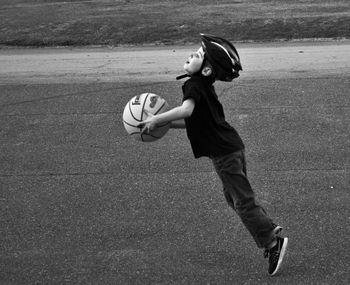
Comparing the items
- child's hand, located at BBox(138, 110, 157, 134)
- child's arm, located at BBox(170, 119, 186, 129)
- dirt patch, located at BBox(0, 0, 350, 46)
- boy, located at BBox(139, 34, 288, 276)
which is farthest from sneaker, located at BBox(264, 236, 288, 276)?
dirt patch, located at BBox(0, 0, 350, 46)

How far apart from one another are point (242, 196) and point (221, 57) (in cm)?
93

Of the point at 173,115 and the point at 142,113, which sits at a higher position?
the point at 173,115

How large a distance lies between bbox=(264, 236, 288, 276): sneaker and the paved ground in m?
0.08

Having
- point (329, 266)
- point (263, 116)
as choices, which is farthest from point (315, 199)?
point (263, 116)

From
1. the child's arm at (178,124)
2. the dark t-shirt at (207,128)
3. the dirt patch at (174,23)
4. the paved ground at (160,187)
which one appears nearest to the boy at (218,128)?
the dark t-shirt at (207,128)

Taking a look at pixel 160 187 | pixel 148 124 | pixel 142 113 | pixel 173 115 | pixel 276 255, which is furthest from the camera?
pixel 160 187

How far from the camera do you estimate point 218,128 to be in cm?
499

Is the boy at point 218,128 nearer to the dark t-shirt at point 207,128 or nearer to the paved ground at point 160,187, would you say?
→ the dark t-shirt at point 207,128

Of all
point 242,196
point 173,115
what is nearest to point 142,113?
point 173,115

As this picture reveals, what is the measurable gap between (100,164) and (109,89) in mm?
4122

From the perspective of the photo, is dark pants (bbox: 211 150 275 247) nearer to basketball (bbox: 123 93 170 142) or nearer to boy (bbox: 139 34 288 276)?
boy (bbox: 139 34 288 276)

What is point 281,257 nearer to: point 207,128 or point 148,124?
point 207,128

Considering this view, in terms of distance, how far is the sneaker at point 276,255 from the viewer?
500 cm

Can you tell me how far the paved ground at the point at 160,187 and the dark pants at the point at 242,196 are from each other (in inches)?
11.2
